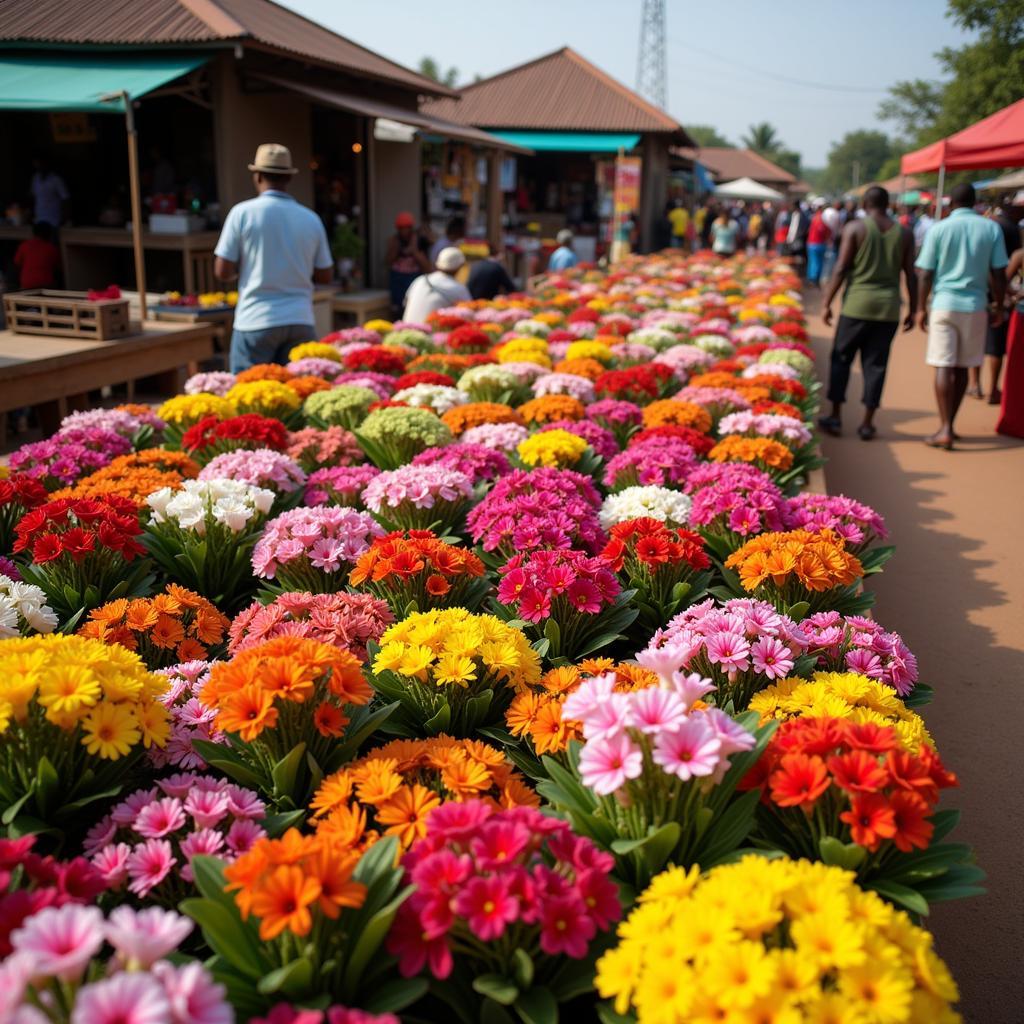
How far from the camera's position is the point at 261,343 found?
20.3 ft

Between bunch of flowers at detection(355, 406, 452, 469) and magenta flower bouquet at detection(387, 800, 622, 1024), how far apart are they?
2.75 meters

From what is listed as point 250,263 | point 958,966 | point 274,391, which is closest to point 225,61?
point 250,263

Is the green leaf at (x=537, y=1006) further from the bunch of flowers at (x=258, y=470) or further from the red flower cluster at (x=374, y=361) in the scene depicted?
the red flower cluster at (x=374, y=361)

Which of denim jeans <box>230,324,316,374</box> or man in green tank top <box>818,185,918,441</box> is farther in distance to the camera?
man in green tank top <box>818,185,918,441</box>

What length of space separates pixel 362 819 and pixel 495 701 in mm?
707

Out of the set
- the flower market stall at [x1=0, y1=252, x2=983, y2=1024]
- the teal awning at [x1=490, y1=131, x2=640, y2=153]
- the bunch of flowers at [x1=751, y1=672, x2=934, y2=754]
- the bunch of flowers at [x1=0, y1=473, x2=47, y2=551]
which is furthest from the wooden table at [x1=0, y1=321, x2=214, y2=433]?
the teal awning at [x1=490, y1=131, x2=640, y2=153]

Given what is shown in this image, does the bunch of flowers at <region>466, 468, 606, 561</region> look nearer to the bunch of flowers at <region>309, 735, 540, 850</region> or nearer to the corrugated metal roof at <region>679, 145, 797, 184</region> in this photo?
the bunch of flowers at <region>309, 735, 540, 850</region>

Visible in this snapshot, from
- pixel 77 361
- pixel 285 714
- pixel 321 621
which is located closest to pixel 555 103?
pixel 77 361

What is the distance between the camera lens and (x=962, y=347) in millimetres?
7660

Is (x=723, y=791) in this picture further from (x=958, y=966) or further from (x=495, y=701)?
(x=958, y=966)

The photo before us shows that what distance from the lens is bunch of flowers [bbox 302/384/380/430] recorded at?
4828 mm

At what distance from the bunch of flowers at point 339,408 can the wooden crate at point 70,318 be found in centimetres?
331

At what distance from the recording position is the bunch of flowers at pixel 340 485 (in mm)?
3748

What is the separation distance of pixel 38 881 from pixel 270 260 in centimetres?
480
